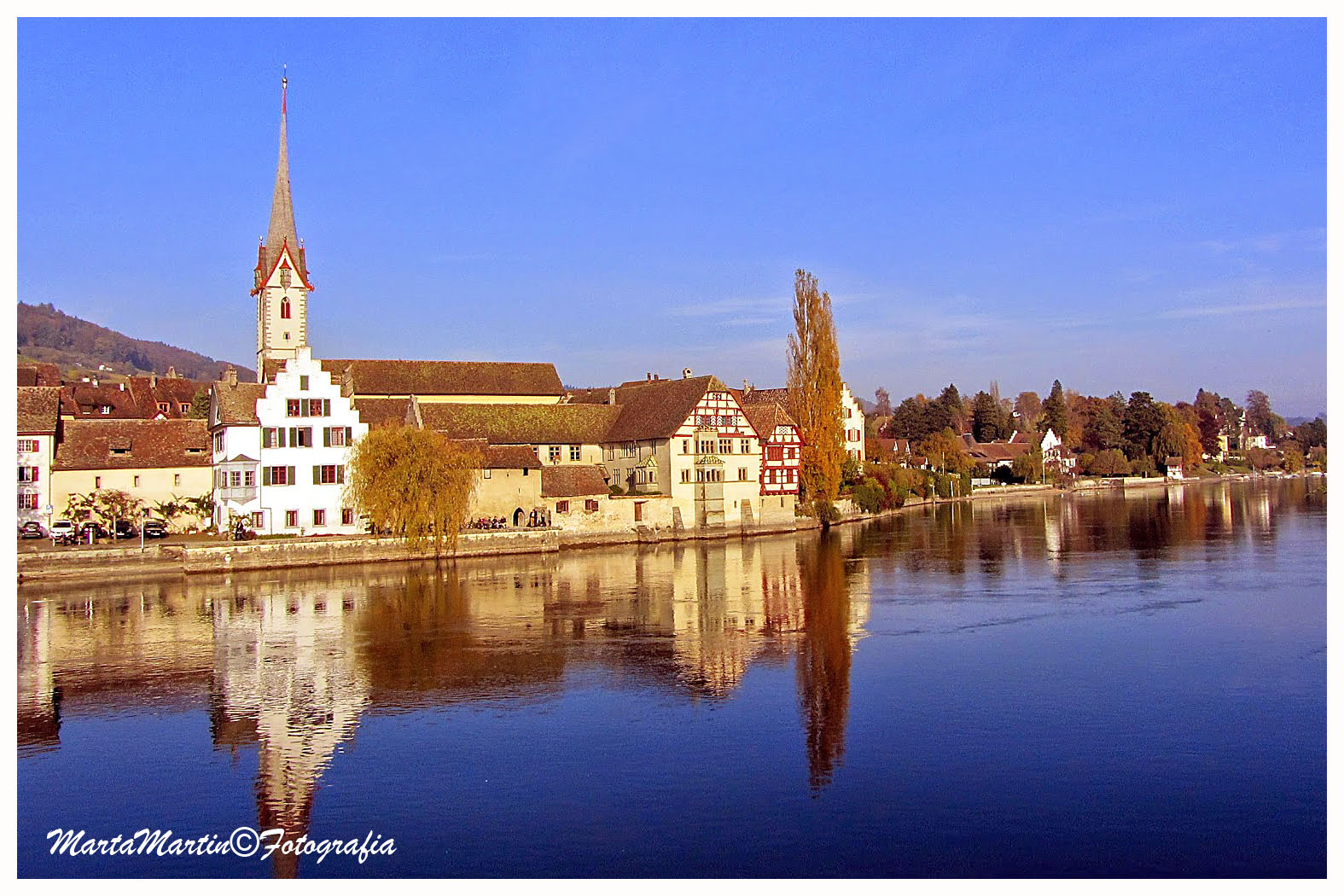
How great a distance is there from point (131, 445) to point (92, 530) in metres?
5.85

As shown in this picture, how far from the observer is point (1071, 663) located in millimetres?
25562

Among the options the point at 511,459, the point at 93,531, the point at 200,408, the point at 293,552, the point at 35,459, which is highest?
the point at 200,408

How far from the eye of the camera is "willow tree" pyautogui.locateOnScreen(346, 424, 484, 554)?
44375 mm

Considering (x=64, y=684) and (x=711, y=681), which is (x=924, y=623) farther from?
(x=64, y=684)

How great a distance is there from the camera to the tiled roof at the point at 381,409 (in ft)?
174

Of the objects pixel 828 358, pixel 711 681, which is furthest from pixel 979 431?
pixel 711 681

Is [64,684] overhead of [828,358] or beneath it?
beneath

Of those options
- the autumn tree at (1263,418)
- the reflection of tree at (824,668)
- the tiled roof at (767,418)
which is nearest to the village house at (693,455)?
the tiled roof at (767,418)

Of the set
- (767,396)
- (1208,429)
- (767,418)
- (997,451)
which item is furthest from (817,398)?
(1208,429)

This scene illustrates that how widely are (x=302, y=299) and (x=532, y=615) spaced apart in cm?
3409

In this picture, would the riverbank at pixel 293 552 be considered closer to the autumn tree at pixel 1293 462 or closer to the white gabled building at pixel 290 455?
the white gabled building at pixel 290 455

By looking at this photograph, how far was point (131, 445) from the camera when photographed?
4806 cm

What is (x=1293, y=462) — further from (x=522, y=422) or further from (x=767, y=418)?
(x=522, y=422)

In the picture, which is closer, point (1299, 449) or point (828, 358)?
point (828, 358)
